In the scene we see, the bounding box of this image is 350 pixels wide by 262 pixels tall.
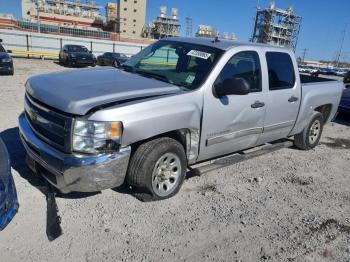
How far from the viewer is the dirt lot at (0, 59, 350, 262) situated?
313cm

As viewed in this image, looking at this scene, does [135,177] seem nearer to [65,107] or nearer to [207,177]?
[65,107]

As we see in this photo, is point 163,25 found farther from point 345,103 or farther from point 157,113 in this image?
point 157,113

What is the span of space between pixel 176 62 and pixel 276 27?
99.1 meters

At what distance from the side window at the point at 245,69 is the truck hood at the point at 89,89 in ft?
2.45

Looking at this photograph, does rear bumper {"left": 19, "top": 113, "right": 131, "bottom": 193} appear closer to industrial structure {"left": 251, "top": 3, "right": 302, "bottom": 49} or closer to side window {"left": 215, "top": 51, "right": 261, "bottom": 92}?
side window {"left": 215, "top": 51, "right": 261, "bottom": 92}

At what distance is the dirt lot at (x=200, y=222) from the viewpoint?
3.13 metres

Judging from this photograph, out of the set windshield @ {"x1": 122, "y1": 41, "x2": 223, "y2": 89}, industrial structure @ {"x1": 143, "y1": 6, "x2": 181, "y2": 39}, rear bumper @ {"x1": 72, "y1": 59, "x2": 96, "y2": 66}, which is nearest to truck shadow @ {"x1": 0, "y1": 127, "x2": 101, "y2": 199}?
windshield @ {"x1": 122, "y1": 41, "x2": 223, "y2": 89}

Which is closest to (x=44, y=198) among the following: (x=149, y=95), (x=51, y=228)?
(x=51, y=228)

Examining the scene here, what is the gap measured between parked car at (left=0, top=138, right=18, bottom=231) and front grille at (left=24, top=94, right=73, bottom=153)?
46cm

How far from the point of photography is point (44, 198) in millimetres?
3805

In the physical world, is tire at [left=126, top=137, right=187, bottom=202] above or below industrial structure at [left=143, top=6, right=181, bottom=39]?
below

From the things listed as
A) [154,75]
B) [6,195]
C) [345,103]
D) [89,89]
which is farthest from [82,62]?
[6,195]

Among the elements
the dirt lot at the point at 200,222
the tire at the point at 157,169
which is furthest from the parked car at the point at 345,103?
the tire at the point at 157,169

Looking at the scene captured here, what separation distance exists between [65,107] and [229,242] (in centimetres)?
211
